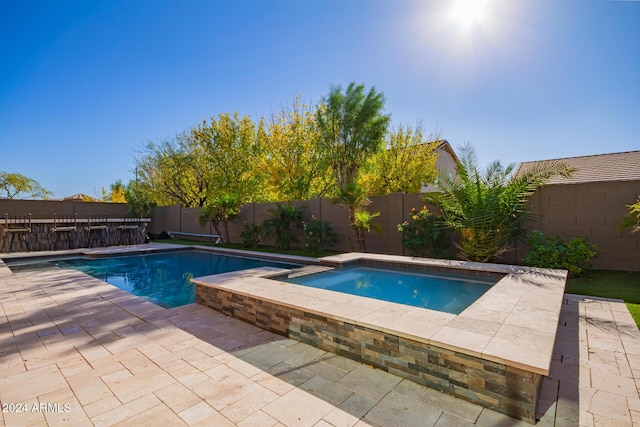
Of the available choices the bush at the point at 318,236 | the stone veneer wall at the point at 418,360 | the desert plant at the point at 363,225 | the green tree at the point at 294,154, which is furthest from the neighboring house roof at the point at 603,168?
the green tree at the point at 294,154

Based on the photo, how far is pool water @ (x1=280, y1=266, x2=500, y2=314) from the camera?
193 inches

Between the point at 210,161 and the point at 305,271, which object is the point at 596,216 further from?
the point at 210,161

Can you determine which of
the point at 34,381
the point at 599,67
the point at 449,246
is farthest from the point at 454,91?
the point at 34,381

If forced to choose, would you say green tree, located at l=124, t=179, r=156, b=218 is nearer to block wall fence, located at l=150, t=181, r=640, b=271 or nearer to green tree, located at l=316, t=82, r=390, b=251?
green tree, located at l=316, t=82, r=390, b=251

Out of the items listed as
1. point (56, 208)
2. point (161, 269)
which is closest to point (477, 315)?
point (161, 269)

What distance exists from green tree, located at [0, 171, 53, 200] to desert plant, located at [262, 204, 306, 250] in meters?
34.0

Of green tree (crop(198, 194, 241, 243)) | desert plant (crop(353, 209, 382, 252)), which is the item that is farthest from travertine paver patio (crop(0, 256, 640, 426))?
green tree (crop(198, 194, 241, 243))

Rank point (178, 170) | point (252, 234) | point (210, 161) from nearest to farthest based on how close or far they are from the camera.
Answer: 1. point (252, 234)
2. point (210, 161)
3. point (178, 170)

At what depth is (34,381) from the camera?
2637mm

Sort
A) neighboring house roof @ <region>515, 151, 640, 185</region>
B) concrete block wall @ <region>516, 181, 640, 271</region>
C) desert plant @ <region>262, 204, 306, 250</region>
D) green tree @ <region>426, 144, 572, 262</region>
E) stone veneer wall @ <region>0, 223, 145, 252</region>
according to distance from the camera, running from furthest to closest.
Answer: stone veneer wall @ <region>0, 223, 145, 252</region> → desert plant @ <region>262, 204, 306, 250</region> → neighboring house roof @ <region>515, 151, 640, 185</region> → green tree @ <region>426, 144, 572, 262</region> → concrete block wall @ <region>516, 181, 640, 271</region>

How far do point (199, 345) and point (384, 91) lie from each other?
12812 mm

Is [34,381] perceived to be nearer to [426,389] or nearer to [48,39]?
[426,389]

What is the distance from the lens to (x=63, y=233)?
12688mm

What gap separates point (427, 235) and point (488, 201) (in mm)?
1718
